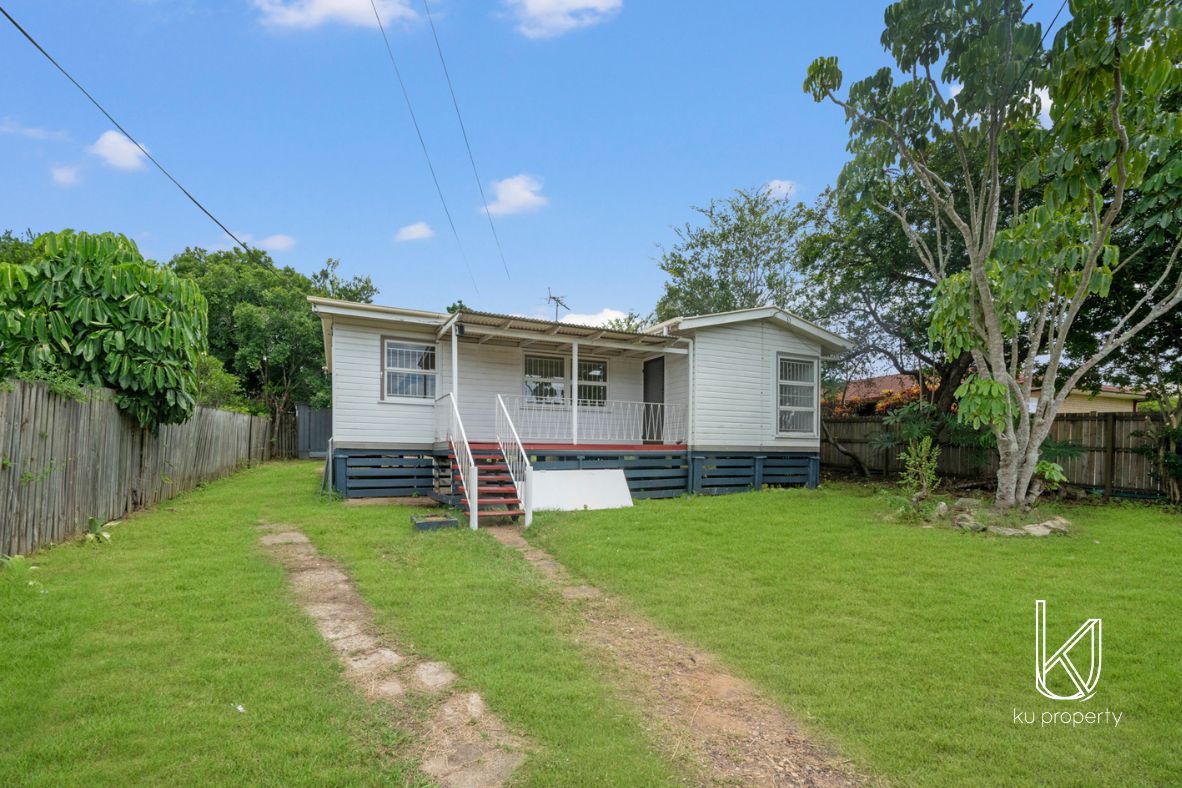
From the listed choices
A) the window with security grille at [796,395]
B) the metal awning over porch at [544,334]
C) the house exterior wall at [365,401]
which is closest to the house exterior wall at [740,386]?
the window with security grille at [796,395]

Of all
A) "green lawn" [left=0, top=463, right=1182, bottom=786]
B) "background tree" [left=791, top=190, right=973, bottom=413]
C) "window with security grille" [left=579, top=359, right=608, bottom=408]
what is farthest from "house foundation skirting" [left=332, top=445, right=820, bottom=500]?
"background tree" [left=791, top=190, right=973, bottom=413]

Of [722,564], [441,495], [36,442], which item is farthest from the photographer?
[441,495]

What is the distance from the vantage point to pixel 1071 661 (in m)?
3.62

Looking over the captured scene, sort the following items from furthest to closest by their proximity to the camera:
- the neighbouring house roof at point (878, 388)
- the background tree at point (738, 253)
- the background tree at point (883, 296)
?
the background tree at point (738, 253)
the neighbouring house roof at point (878, 388)
the background tree at point (883, 296)

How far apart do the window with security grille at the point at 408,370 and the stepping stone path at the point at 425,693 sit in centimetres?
599

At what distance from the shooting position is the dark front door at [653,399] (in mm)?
12898

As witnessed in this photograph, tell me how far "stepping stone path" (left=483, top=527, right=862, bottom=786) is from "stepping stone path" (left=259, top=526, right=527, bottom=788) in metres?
0.77

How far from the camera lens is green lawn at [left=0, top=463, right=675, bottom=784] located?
2479 millimetres

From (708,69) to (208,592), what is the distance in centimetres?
1200

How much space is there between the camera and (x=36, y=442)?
562 cm

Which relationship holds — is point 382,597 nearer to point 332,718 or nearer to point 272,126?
point 332,718

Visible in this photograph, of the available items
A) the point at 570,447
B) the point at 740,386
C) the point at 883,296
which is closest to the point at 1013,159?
the point at 883,296

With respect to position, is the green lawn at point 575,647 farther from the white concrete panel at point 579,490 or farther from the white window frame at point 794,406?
the white window frame at point 794,406

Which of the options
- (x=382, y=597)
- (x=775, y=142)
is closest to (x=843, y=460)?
(x=775, y=142)
